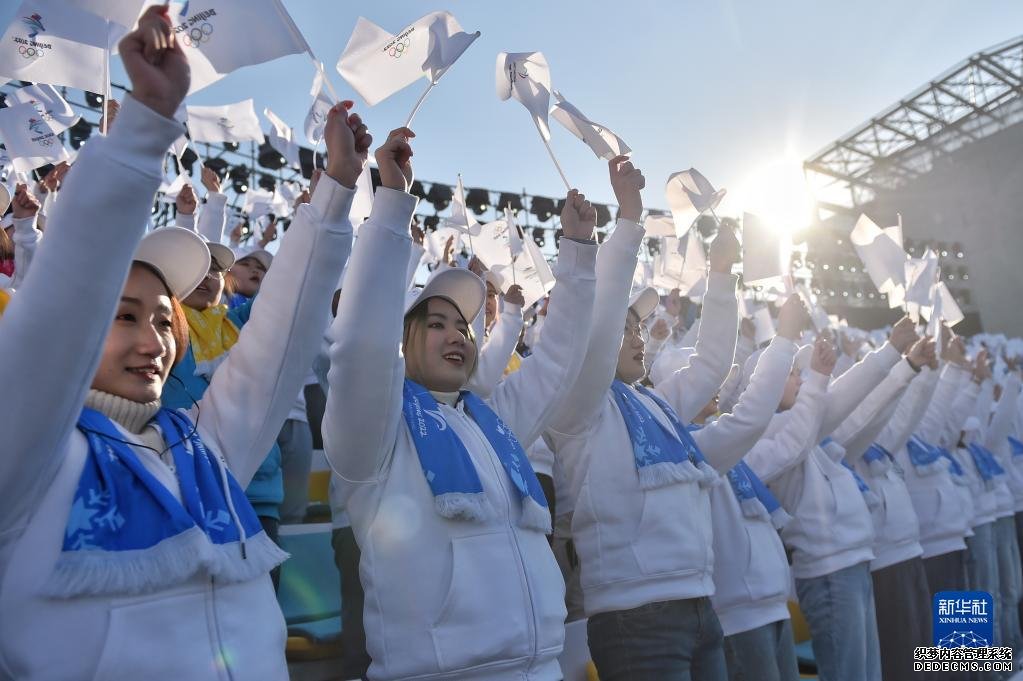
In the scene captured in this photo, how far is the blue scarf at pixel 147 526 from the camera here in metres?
1.28

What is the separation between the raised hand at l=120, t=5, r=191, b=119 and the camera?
47.9 inches

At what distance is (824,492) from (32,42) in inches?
145

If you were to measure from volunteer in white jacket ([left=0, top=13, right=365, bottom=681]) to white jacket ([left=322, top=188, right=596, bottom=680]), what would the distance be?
0.20 m

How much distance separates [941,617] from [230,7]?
524 centimetres

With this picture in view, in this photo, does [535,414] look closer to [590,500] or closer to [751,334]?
[590,500]

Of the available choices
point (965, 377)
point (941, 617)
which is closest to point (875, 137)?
point (965, 377)

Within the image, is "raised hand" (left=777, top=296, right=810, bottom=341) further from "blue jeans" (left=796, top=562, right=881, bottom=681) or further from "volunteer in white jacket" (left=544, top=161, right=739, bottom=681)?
"blue jeans" (left=796, top=562, right=881, bottom=681)

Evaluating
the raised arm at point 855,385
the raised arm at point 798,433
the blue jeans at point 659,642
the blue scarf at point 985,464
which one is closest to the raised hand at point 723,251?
the raised arm at point 798,433

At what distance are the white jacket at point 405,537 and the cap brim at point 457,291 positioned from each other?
511 mm

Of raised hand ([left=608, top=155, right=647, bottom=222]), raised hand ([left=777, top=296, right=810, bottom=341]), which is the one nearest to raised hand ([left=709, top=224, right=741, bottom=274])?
raised hand ([left=777, top=296, right=810, bottom=341])

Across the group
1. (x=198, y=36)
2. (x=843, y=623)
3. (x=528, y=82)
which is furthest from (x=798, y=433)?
(x=198, y=36)

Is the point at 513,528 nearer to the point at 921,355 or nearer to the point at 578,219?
the point at 578,219

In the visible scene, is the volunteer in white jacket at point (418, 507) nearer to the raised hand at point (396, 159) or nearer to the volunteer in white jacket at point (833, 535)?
the raised hand at point (396, 159)

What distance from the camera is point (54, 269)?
1153 millimetres
